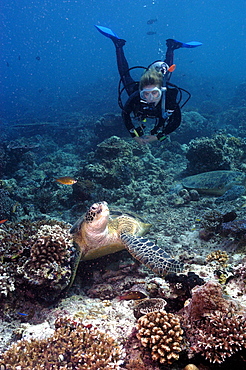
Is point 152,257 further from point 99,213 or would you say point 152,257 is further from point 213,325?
point 213,325

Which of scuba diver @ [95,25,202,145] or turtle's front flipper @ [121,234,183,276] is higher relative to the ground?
scuba diver @ [95,25,202,145]

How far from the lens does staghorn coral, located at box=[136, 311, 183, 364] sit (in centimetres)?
167

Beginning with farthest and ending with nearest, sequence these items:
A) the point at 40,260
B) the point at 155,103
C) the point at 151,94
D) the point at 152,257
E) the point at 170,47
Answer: the point at 170,47, the point at 155,103, the point at 151,94, the point at 152,257, the point at 40,260

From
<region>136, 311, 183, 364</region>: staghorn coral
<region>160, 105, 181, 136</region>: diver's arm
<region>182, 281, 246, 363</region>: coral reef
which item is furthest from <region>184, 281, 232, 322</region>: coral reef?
<region>160, 105, 181, 136</region>: diver's arm

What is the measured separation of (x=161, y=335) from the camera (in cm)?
179

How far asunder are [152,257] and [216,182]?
4341mm

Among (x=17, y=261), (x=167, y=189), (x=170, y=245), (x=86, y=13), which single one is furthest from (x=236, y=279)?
(x=86, y=13)

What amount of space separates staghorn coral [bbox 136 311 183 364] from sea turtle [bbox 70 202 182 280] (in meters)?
1.01

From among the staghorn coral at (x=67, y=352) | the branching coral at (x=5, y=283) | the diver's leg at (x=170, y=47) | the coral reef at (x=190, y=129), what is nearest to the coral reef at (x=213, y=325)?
the staghorn coral at (x=67, y=352)

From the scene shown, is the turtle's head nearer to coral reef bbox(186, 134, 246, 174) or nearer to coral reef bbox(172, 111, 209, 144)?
coral reef bbox(186, 134, 246, 174)

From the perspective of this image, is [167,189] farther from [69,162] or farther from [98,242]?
[69,162]

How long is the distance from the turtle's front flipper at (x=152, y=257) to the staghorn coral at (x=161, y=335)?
1.00 m

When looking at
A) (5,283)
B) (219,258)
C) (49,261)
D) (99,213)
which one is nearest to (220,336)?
(219,258)

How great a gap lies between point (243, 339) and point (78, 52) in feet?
522
